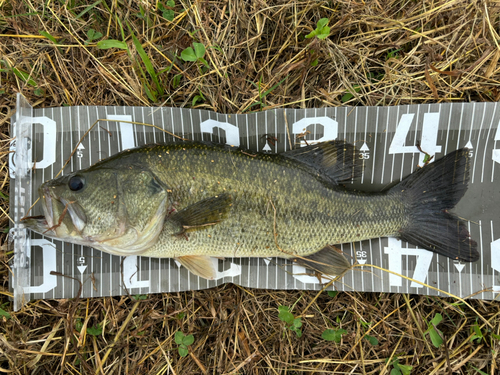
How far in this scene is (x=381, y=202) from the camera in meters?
2.66

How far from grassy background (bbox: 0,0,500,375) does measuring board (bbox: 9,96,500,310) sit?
13cm

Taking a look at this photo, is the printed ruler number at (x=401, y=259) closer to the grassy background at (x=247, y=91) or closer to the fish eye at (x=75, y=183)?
the grassy background at (x=247, y=91)

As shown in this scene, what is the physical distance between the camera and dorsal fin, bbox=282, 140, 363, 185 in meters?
2.67

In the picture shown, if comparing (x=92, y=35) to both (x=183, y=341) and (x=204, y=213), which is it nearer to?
(x=204, y=213)

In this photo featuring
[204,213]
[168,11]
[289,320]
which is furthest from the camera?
[168,11]

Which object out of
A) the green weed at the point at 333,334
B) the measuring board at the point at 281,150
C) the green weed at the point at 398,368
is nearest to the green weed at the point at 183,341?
the measuring board at the point at 281,150

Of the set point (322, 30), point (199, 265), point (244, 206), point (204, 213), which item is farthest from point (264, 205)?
point (322, 30)

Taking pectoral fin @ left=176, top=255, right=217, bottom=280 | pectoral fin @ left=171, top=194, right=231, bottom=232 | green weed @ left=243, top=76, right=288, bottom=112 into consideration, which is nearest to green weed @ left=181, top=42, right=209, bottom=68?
green weed @ left=243, top=76, right=288, bottom=112

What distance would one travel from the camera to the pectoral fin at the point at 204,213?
2.35 metres

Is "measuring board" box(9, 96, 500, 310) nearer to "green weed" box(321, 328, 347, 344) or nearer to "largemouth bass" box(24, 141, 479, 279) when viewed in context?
"largemouth bass" box(24, 141, 479, 279)

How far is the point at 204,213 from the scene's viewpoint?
2.35 m

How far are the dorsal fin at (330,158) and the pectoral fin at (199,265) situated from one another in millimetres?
1176

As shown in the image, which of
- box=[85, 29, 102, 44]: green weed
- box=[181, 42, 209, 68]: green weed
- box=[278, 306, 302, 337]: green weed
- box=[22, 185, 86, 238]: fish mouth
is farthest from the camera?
box=[85, 29, 102, 44]: green weed

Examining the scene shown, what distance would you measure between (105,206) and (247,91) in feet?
5.41
